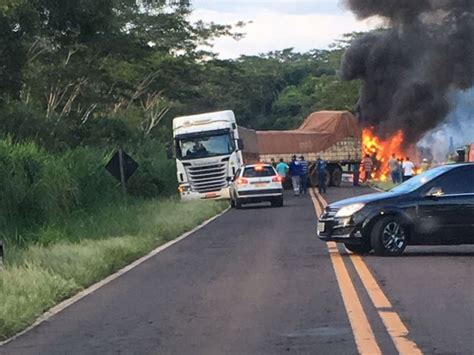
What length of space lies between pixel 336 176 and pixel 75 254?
134 ft

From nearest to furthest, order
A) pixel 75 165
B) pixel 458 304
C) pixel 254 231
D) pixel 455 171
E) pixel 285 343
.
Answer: pixel 285 343
pixel 458 304
pixel 455 171
pixel 254 231
pixel 75 165

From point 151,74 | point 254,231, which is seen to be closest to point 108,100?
point 151,74

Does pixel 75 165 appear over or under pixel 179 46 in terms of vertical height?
under

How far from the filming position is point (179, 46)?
199 feet

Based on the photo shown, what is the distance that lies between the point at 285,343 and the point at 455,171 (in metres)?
8.83

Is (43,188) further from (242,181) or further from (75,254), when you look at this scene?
(242,181)

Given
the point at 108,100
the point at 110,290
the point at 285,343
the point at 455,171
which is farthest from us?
the point at 108,100

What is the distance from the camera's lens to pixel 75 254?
17.6 meters

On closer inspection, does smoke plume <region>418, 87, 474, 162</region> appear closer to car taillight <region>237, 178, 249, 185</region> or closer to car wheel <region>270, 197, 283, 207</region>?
car wheel <region>270, 197, 283, 207</region>

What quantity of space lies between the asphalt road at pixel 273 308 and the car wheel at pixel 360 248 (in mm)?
203

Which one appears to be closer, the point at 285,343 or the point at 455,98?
the point at 285,343

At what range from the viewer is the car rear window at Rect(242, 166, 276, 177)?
124 ft

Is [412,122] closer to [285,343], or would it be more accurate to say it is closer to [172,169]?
[172,169]

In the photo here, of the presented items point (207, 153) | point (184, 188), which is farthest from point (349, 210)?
point (184, 188)
